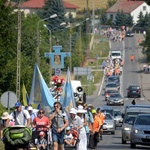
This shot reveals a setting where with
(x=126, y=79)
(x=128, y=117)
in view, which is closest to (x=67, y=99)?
(x=128, y=117)

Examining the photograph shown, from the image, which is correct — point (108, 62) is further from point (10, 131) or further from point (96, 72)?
point (10, 131)

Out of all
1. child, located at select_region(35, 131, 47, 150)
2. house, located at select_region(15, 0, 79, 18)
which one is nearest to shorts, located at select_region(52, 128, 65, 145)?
child, located at select_region(35, 131, 47, 150)

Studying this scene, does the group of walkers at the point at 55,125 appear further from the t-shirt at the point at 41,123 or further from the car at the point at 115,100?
the car at the point at 115,100

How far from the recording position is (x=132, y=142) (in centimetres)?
3228

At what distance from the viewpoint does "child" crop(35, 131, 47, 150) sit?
24.7 meters

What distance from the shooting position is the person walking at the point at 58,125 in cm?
2338

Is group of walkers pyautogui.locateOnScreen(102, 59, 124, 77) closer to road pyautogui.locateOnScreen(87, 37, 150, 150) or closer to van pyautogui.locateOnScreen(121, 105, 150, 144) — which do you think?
road pyautogui.locateOnScreen(87, 37, 150, 150)

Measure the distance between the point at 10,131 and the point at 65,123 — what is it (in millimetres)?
4748

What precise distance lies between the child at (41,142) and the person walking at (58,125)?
1.14 meters

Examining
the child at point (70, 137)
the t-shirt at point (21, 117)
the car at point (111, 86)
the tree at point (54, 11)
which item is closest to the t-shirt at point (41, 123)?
the child at point (70, 137)

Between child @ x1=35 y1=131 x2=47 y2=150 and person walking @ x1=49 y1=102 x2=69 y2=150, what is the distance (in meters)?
1.14

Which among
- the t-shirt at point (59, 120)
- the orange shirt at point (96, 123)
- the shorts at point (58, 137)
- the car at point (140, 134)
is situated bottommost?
the car at point (140, 134)

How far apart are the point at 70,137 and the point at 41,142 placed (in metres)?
0.97

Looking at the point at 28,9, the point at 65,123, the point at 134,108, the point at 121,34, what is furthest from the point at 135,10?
the point at 65,123
